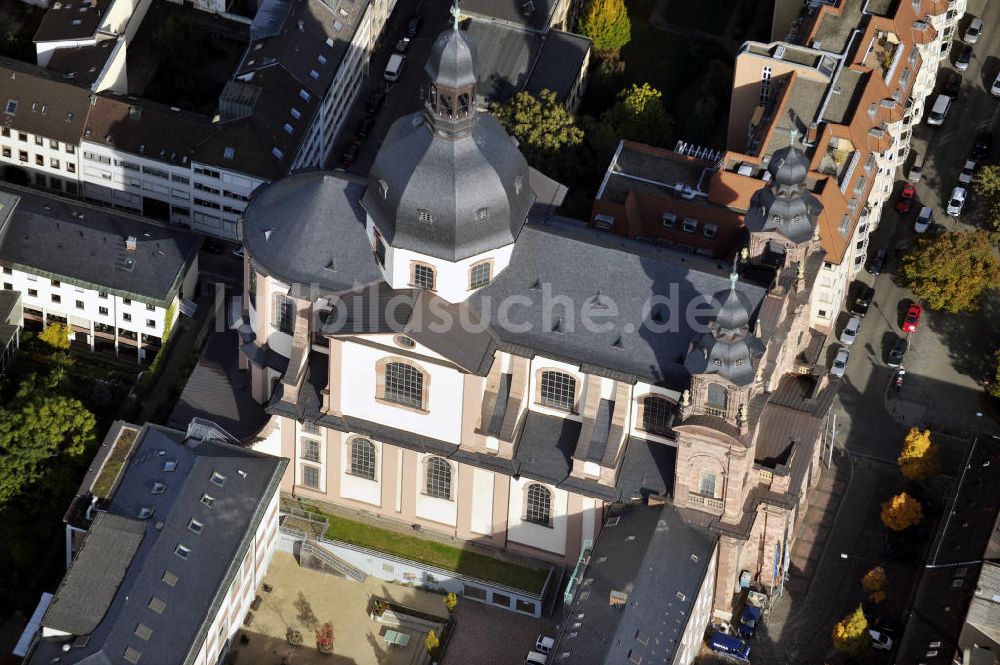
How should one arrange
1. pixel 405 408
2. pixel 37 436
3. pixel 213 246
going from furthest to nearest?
pixel 213 246 → pixel 37 436 → pixel 405 408

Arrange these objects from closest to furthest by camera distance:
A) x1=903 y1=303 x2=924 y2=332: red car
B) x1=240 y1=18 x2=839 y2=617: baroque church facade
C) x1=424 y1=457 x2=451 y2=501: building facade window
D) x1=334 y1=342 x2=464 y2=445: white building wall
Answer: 1. x1=240 y1=18 x2=839 y2=617: baroque church facade
2. x1=334 y1=342 x2=464 y2=445: white building wall
3. x1=424 y1=457 x2=451 y2=501: building facade window
4. x1=903 y1=303 x2=924 y2=332: red car

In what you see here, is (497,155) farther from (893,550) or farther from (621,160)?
(893,550)

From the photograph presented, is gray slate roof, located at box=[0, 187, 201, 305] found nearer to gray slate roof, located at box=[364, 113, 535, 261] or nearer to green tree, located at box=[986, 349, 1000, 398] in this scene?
gray slate roof, located at box=[364, 113, 535, 261]

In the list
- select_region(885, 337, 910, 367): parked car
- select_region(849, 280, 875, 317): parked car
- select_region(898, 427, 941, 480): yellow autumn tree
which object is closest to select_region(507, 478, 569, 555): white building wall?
select_region(898, 427, 941, 480): yellow autumn tree

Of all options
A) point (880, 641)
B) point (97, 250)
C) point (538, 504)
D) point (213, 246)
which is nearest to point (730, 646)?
point (880, 641)

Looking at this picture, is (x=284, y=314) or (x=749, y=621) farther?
(x=749, y=621)

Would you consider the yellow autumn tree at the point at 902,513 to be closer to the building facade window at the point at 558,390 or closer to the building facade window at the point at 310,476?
the building facade window at the point at 558,390

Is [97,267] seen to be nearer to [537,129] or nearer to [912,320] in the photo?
[537,129]
